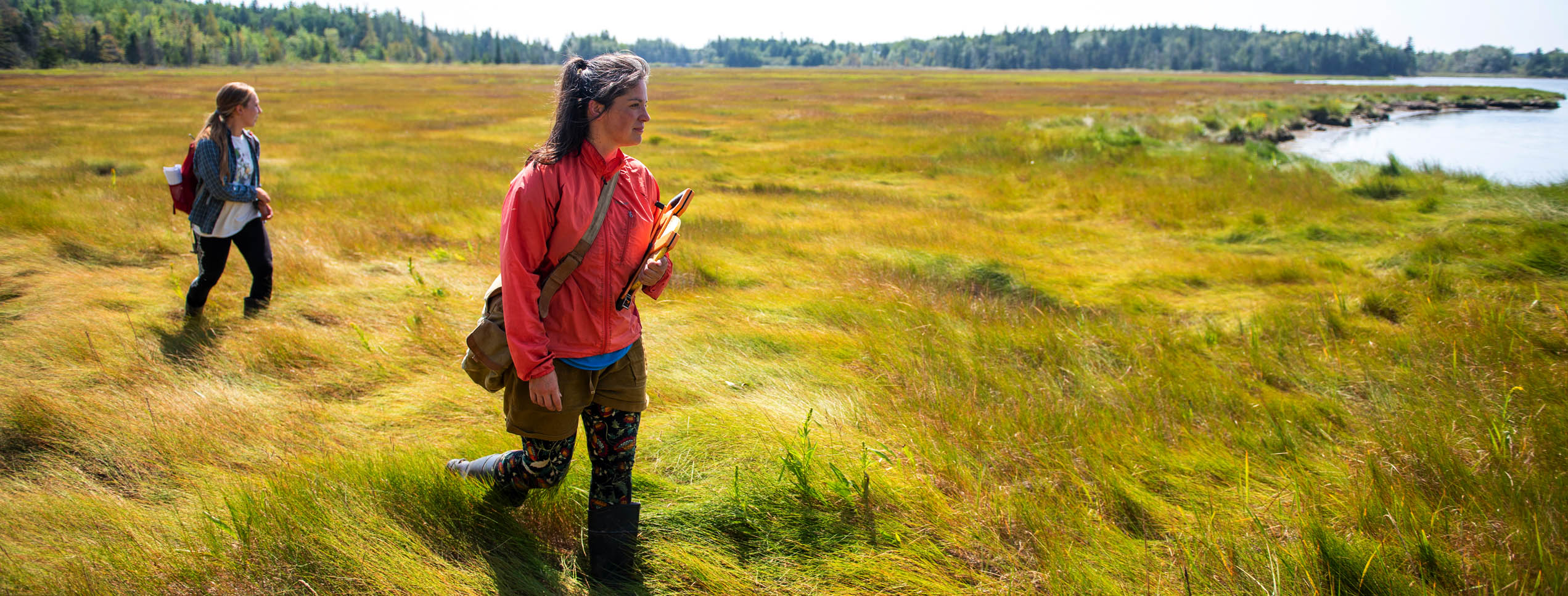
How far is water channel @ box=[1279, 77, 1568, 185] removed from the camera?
18109 mm

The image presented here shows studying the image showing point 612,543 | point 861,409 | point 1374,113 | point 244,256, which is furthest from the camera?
point 1374,113

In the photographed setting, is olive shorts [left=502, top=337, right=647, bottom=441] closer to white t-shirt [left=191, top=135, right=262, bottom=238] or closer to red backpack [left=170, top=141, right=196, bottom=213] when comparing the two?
white t-shirt [left=191, top=135, right=262, bottom=238]

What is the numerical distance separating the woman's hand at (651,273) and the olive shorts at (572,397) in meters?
0.23

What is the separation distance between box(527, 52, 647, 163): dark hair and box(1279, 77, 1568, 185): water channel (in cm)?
1532

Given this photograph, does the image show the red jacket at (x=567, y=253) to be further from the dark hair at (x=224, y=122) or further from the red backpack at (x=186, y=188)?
the red backpack at (x=186, y=188)

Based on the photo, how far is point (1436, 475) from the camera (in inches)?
119

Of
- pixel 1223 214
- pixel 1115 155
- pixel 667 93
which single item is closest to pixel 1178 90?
pixel 667 93

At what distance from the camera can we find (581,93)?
2.16m

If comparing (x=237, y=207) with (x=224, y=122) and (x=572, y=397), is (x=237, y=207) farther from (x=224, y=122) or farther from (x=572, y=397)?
(x=572, y=397)

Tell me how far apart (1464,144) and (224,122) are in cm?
3181

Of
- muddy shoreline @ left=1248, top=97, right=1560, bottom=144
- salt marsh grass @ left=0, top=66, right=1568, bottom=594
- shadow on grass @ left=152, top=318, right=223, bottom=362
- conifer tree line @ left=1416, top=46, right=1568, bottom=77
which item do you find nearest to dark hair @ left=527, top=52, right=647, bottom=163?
salt marsh grass @ left=0, top=66, right=1568, bottom=594

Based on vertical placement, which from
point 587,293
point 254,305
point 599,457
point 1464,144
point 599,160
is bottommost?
point 254,305

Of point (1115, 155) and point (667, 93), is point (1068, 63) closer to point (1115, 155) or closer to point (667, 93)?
point (667, 93)

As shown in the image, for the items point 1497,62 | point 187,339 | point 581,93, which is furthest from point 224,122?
point 1497,62
